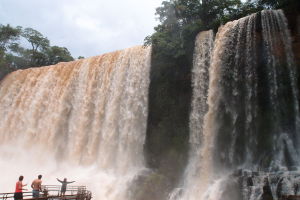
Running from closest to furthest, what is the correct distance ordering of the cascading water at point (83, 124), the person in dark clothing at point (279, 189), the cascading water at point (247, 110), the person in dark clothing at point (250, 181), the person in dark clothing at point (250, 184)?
the person in dark clothing at point (279, 189)
the person in dark clothing at point (250, 184)
the person in dark clothing at point (250, 181)
the cascading water at point (247, 110)
the cascading water at point (83, 124)

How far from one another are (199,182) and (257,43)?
22.6 ft

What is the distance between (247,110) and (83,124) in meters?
10.5

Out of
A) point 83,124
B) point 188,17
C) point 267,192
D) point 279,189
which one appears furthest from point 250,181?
point 188,17

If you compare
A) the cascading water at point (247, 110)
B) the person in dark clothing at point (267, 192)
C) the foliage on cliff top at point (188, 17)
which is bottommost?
the person in dark clothing at point (267, 192)

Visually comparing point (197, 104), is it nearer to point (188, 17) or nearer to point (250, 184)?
point (250, 184)

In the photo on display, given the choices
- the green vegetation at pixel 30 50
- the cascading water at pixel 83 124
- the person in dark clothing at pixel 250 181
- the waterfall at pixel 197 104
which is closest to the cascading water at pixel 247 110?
the waterfall at pixel 197 104

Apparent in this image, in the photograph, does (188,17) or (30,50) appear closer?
(188,17)

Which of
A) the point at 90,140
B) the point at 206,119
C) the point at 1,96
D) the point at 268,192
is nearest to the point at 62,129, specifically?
the point at 90,140

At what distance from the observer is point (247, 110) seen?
51.3 ft

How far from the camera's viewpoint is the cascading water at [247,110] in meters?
14.5

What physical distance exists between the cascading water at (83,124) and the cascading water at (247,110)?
4.08 m

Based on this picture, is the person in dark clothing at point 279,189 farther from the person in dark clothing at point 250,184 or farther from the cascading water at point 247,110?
the cascading water at point 247,110

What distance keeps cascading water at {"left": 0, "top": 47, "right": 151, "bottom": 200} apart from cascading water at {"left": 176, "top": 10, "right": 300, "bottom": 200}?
408 cm

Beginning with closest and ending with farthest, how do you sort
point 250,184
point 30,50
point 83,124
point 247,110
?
point 250,184 < point 247,110 < point 83,124 < point 30,50
